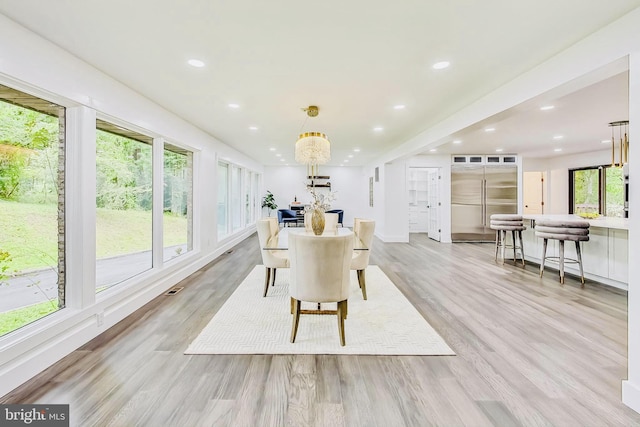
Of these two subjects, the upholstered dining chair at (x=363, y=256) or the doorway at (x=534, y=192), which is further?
the doorway at (x=534, y=192)

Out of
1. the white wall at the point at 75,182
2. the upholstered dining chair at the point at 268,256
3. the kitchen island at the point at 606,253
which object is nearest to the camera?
the white wall at the point at 75,182

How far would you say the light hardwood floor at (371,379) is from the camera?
5.55ft

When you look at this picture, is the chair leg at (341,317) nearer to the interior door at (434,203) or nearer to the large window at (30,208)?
the large window at (30,208)

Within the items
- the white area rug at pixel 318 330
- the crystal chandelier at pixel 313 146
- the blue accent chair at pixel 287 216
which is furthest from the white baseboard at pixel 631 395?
the blue accent chair at pixel 287 216

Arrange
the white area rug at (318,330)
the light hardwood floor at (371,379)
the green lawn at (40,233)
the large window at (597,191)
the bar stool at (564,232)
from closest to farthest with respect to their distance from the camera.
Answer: the light hardwood floor at (371,379), the green lawn at (40,233), the white area rug at (318,330), the bar stool at (564,232), the large window at (597,191)

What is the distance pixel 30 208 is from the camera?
2236 mm

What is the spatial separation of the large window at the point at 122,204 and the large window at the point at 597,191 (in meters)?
9.19

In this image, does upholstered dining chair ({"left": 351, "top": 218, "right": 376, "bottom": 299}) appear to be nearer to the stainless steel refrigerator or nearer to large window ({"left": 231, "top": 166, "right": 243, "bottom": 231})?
large window ({"left": 231, "top": 166, "right": 243, "bottom": 231})

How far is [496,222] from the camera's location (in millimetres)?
5434

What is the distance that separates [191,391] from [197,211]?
12.2 feet

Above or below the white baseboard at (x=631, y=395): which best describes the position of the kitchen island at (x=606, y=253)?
above

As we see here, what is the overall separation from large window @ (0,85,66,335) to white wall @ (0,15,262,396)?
0.25 feet

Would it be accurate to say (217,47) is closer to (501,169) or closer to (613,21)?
(613,21)

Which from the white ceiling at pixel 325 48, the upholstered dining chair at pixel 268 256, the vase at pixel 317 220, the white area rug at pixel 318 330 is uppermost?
the white ceiling at pixel 325 48
